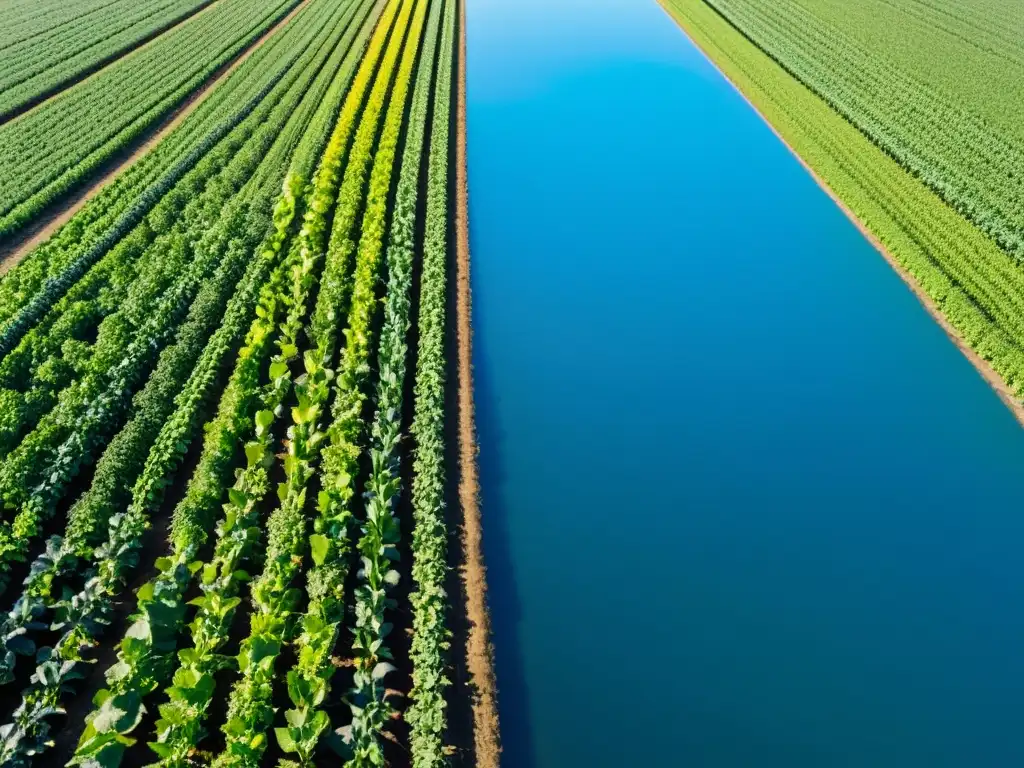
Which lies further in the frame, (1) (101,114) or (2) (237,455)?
(1) (101,114)

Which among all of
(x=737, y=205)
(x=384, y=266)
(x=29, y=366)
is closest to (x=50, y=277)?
(x=29, y=366)

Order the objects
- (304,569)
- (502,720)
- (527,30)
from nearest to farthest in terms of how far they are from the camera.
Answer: (502,720)
(304,569)
(527,30)

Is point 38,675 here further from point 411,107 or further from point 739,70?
point 739,70

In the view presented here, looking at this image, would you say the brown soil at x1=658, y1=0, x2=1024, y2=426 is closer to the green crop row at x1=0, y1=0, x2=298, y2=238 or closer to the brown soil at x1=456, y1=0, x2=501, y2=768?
the brown soil at x1=456, y1=0, x2=501, y2=768

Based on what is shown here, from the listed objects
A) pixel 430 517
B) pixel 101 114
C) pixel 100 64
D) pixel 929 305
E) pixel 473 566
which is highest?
pixel 100 64

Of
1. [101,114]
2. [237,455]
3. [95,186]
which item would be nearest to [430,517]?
[237,455]

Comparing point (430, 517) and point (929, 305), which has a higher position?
point (929, 305)

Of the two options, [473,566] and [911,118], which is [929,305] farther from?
[473,566]

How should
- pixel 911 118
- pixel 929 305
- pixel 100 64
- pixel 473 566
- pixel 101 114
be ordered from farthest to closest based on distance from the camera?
pixel 100 64, pixel 911 118, pixel 101 114, pixel 929 305, pixel 473 566
